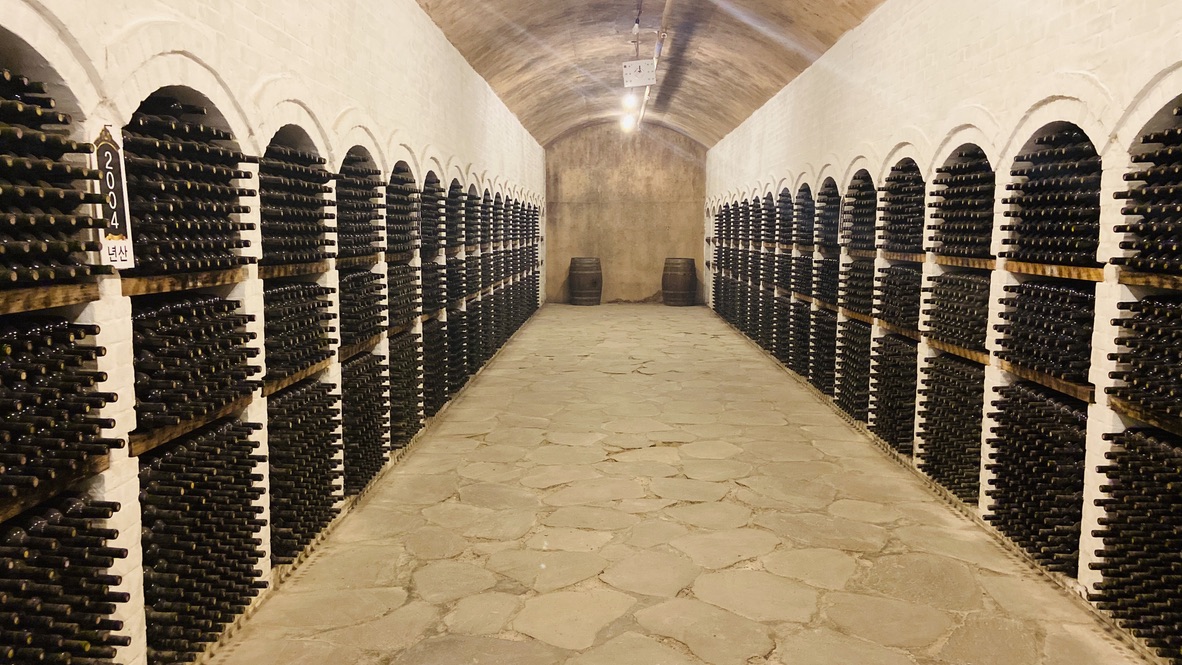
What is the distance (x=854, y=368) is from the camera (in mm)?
7672

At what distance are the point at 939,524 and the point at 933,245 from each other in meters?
2.09

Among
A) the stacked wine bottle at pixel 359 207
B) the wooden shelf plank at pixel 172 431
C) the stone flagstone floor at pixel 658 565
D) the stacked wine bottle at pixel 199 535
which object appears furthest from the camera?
the stacked wine bottle at pixel 359 207

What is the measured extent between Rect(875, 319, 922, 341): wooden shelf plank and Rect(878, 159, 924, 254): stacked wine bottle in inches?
23.9

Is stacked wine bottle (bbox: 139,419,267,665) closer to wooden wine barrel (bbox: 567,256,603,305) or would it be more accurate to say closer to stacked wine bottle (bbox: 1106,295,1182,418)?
stacked wine bottle (bbox: 1106,295,1182,418)

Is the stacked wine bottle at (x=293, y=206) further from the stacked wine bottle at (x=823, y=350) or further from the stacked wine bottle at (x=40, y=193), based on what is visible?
the stacked wine bottle at (x=823, y=350)

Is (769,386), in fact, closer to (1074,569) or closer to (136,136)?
(1074,569)

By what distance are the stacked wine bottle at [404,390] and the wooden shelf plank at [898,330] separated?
394cm

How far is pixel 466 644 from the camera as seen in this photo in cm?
359

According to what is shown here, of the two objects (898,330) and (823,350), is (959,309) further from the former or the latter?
(823,350)

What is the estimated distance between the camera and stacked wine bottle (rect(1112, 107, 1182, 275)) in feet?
11.3

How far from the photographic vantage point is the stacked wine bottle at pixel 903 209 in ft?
21.3

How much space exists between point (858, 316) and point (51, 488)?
260 inches

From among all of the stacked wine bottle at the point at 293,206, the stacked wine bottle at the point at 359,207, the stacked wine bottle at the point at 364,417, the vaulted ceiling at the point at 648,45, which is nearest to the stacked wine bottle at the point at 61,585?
the stacked wine bottle at the point at 293,206

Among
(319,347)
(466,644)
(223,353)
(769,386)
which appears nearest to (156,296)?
(223,353)
